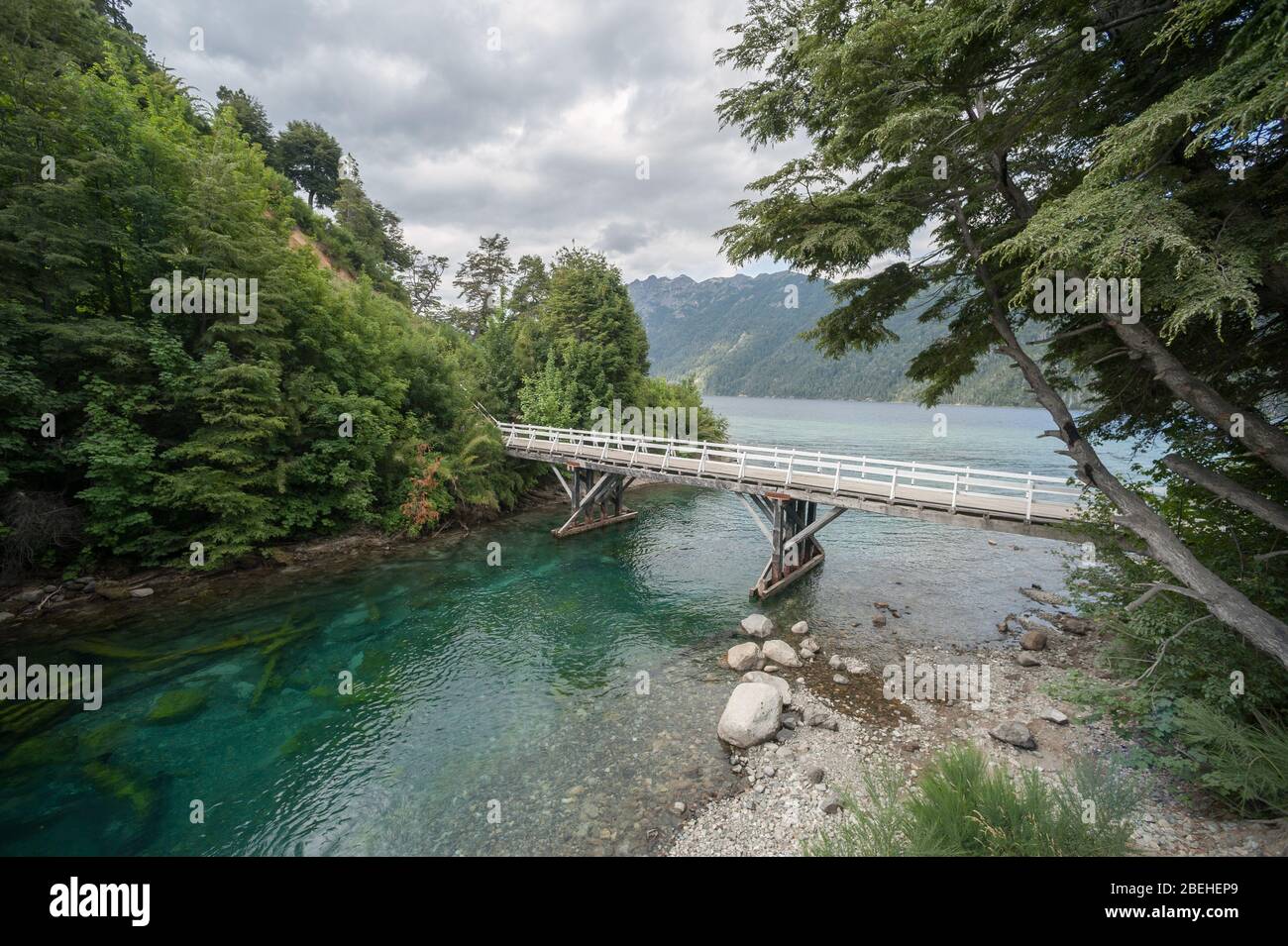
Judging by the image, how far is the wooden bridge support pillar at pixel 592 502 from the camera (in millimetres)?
21094

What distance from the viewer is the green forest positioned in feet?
37.1

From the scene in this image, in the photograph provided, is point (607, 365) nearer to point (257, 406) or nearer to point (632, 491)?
point (632, 491)

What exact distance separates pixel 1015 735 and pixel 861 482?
7524mm

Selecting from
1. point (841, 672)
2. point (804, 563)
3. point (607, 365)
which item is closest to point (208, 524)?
point (841, 672)

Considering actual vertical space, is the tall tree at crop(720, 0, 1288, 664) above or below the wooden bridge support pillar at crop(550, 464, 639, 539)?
above

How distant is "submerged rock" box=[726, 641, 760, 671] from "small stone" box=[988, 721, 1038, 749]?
4.54m

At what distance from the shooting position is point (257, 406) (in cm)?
1447

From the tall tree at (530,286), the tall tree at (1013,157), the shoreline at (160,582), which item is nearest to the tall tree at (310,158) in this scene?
the tall tree at (530,286)

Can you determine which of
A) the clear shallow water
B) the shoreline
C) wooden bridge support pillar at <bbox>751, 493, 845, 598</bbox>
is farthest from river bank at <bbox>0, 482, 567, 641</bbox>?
wooden bridge support pillar at <bbox>751, 493, 845, 598</bbox>

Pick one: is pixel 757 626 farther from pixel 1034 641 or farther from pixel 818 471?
pixel 818 471

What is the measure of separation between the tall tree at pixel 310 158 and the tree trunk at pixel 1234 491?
54373mm

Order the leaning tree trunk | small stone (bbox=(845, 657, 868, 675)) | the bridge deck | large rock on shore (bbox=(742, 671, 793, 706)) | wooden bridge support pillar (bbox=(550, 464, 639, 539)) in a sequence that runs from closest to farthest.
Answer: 1. the leaning tree trunk
2. large rock on shore (bbox=(742, 671, 793, 706))
3. small stone (bbox=(845, 657, 868, 675))
4. the bridge deck
5. wooden bridge support pillar (bbox=(550, 464, 639, 539))

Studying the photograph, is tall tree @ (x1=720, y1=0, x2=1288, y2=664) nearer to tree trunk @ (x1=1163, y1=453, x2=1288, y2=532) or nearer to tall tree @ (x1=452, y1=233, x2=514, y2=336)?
tree trunk @ (x1=1163, y1=453, x2=1288, y2=532)

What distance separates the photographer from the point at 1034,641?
38.0 feet
